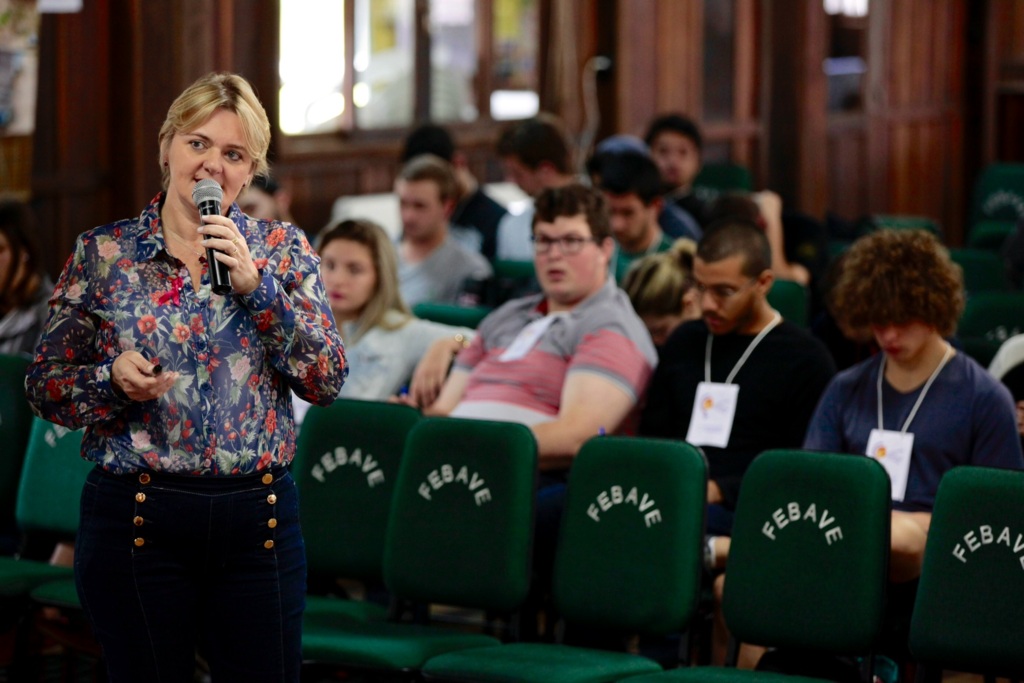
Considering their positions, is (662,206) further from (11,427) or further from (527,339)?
(11,427)

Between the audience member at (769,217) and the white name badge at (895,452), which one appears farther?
the audience member at (769,217)

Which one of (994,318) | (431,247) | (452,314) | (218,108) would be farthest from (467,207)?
(218,108)

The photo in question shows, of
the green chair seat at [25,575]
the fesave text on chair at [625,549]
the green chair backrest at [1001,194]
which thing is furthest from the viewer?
the green chair backrest at [1001,194]

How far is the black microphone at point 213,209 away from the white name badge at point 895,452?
1.86 m

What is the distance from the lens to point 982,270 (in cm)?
545

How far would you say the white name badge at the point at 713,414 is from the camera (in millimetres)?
3623

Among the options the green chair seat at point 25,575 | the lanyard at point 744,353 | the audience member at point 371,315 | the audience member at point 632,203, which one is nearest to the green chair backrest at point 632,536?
the lanyard at point 744,353

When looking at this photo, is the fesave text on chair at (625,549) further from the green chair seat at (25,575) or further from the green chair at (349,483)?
the green chair seat at (25,575)

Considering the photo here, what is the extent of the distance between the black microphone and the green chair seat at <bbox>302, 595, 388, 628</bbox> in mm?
1511

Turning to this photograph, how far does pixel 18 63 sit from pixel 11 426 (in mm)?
1757

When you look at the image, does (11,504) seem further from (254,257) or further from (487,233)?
(487,233)

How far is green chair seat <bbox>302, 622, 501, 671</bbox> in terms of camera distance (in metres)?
2.94

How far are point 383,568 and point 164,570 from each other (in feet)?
4.31

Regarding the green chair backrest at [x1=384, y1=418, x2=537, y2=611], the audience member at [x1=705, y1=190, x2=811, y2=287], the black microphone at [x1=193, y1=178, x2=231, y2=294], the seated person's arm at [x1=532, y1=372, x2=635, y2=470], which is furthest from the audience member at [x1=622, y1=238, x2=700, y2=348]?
the black microphone at [x1=193, y1=178, x2=231, y2=294]
